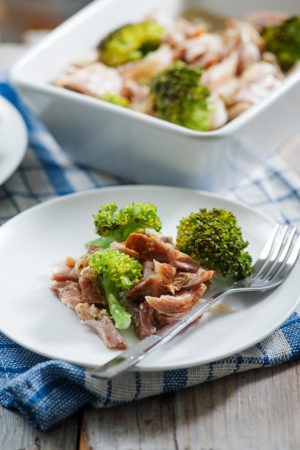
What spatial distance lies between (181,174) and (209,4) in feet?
5.14

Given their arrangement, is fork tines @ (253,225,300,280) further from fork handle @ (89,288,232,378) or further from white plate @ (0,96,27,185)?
white plate @ (0,96,27,185)

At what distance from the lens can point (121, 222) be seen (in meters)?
2.40

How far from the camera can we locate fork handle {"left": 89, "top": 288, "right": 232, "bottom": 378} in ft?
6.31

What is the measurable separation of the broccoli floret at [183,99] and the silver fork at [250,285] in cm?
68

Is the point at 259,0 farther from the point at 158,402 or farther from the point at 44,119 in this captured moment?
the point at 158,402

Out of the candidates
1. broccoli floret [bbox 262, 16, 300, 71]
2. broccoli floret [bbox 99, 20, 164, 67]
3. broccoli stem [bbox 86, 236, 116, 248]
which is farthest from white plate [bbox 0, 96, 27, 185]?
broccoli floret [bbox 262, 16, 300, 71]

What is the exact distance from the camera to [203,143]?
2771mm

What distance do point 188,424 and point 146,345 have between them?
0.25m

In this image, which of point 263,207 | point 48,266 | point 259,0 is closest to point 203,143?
point 263,207

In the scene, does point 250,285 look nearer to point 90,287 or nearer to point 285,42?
point 90,287

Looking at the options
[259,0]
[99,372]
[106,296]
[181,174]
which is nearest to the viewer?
[99,372]

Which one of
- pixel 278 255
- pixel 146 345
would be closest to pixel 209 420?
pixel 146 345

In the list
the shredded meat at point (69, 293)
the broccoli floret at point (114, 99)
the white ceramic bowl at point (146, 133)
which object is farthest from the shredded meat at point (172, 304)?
the broccoli floret at point (114, 99)

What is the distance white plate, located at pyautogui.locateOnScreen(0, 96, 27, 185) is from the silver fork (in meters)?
1.11
